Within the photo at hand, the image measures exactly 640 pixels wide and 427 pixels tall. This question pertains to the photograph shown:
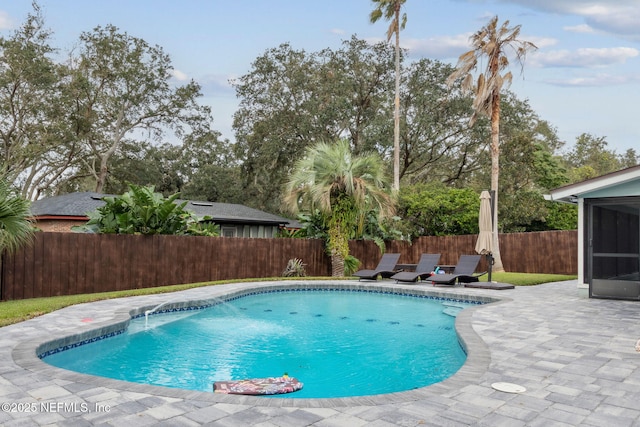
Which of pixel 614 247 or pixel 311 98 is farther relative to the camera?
pixel 311 98

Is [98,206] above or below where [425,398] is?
above

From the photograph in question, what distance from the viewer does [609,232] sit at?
11648 millimetres

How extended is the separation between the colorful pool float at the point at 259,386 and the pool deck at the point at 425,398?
907 millimetres

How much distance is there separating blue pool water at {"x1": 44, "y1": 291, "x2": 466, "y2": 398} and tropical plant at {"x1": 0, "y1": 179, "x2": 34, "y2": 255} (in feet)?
10.2

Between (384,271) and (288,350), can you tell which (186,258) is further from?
(288,350)

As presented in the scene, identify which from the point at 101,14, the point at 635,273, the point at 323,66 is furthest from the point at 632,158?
the point at 101,14

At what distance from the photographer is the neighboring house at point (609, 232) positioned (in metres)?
10.7

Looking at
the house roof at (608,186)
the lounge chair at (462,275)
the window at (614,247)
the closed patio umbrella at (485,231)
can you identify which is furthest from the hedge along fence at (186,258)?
the house roof at (608,186)

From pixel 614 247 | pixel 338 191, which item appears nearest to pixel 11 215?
pixel 338 191

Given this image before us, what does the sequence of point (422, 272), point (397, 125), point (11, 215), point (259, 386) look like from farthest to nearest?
point (397, 125) → point (422, 272) → point (11, 215) → point (259, 386)

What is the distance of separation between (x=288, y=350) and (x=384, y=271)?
31.4 feet

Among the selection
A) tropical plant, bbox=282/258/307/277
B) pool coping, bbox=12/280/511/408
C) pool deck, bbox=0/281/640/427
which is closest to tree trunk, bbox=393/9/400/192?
tropical plant, bbox=282/258/307/277

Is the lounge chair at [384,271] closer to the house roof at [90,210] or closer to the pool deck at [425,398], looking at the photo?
the house roof at [90,210]

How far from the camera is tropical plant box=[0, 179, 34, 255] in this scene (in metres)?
9.56
